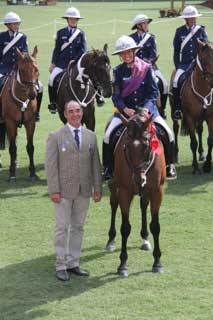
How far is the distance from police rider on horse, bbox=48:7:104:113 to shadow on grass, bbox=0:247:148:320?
5.36m

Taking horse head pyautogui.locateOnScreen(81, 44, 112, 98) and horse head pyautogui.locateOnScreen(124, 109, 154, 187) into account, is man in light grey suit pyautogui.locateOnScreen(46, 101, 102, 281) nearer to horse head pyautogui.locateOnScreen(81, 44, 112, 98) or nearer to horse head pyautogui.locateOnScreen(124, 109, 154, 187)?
horse head pyautogui.locateOnScreen(124, 109, 154, 187)

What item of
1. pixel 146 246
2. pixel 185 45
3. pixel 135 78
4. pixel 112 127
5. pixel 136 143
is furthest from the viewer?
pixel 185 45

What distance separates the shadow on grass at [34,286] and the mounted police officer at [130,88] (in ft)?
4.09

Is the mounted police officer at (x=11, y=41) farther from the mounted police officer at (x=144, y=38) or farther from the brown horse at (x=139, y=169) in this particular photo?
the brown horse at (x=139, y=169)

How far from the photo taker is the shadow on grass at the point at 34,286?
601cm

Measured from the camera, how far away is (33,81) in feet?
34.1

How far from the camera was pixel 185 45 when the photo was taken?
12.0 metres

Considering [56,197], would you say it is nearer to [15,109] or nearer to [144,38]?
[15,109]

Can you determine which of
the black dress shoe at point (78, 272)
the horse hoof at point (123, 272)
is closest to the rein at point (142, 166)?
the horse hoof at point (123, 272)

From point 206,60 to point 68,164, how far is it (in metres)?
4.79

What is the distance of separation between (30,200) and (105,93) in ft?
6.64

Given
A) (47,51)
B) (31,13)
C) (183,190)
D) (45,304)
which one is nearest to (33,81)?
(183,190)

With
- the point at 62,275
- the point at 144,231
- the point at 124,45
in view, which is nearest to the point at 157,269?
the point at 144,231

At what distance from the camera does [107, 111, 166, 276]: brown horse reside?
6102mm
